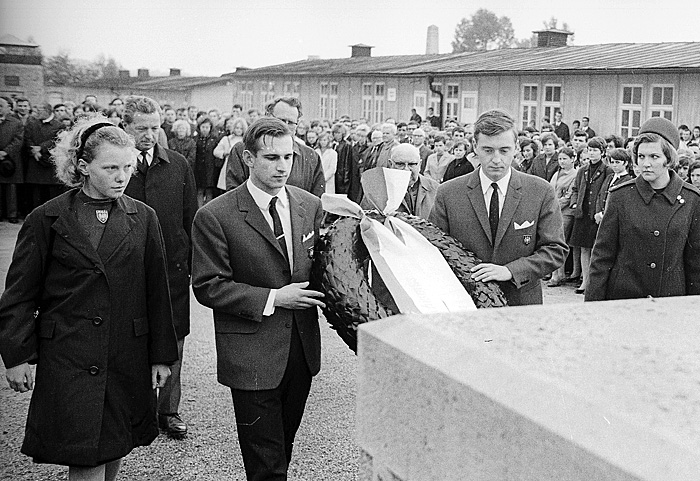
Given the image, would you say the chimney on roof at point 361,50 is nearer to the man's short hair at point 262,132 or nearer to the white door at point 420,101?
the white door at point 420,101

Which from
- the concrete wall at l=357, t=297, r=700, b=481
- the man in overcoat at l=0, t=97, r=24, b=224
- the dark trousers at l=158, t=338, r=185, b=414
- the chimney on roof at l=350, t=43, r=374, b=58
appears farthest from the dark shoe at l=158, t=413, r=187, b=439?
the chimney on roof at l=350, t=43, r=374, b=58

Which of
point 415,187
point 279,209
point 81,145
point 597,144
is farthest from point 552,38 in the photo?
point 81,145

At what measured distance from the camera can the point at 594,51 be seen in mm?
25766

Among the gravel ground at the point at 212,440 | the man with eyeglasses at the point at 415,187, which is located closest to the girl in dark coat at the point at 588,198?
the man with eyeglasses at the point at 415,187

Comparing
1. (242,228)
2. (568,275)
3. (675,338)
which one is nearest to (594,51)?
(568,275)

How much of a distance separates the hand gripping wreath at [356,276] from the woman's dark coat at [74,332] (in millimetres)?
772

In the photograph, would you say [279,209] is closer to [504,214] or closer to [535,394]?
[504,214]

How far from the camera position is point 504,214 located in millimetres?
3883

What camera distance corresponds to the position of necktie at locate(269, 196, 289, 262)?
145 inches

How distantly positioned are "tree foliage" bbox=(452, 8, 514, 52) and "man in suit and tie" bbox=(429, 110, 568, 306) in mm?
69513

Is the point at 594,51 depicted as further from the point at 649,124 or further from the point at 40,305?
the point at 40,305

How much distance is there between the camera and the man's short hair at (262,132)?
3660 mm

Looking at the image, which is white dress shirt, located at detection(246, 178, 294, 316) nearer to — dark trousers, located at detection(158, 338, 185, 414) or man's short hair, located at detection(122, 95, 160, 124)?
man's short hair, located at detection(122, 95, 160, 124)

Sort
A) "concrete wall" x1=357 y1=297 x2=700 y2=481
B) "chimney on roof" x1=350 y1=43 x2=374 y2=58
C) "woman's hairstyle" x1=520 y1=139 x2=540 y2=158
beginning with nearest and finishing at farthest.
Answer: "concrete wall" x1=357 y1=297 x2=700 y2=481 < "woman's hairstyle" x1=520 y1=139 x2=540 y2=158 < "chimney on roof" x1=350 y1=43 x2=374 y2=58
